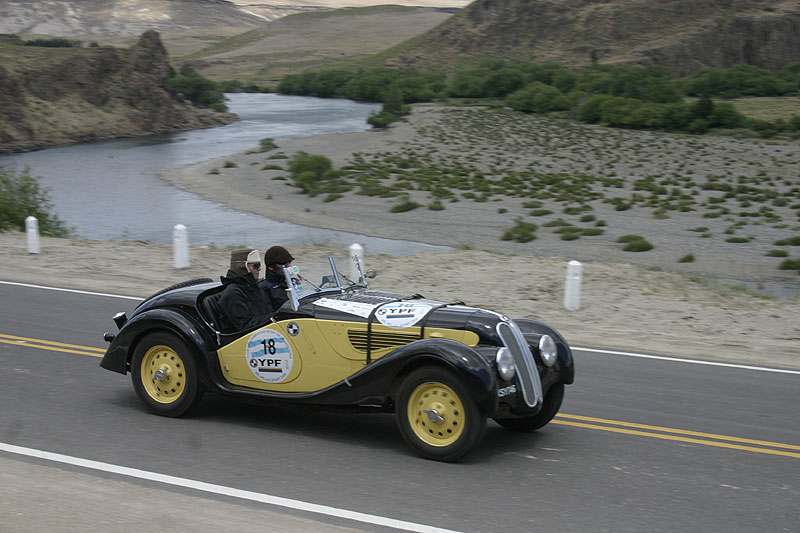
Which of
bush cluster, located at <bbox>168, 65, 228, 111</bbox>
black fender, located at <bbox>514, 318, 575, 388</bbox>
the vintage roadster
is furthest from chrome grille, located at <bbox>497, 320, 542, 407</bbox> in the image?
bush cluster, located at <bbox>168, 65, 228, 111</bbox>

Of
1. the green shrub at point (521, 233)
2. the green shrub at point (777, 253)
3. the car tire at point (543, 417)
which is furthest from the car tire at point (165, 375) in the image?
the green shrub at point (777, 253)

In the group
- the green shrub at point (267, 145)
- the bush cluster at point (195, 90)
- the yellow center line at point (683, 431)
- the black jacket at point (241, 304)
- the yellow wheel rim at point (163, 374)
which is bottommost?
the green shrub at point (267, 145)

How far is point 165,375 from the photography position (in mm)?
7652

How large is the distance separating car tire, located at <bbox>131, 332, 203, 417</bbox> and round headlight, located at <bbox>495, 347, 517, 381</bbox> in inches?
111

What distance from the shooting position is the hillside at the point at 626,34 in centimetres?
12362

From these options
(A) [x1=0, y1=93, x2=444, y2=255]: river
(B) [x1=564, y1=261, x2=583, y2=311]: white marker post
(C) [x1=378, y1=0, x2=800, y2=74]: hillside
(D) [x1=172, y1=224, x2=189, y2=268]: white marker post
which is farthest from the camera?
(C) [x1=378, y1=0, x2=800, y2=74]: hillside

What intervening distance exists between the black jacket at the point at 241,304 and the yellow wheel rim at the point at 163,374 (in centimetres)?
58

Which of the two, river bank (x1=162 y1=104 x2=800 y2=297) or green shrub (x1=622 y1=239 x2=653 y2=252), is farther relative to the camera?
river bank (x1=162 y1=104 x2=800 y2=297)

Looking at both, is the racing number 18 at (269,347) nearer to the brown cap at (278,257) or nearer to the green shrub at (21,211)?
the brown cap at (278,257)

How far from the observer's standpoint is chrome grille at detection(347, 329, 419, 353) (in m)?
6.75

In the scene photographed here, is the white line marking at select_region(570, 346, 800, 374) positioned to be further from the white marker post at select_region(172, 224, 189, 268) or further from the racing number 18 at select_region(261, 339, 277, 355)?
the white marker post at select_region(172, 224, 189, 268)

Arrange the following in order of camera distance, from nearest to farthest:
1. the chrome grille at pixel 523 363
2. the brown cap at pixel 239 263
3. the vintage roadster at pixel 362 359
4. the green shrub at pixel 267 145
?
the vintage roadster at pixel 362 359 < the chrome grille at pixel 523 363 < the brown cap at pixel 239 263 < the green shrub at pixel 267 145

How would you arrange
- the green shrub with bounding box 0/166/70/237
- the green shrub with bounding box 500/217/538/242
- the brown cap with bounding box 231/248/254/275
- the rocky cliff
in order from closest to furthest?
the brown cap with bounding box 231/248/254/275, the green shrub with bounding box 0/166/70/237, the green shrub with bounding box 500/217/538/242, the rocky cliff

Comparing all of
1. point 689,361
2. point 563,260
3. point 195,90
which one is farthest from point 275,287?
point 195,90
